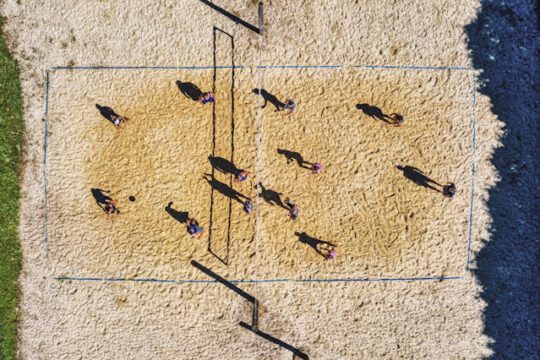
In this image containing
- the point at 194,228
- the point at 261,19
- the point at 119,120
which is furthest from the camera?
the point at 261,19

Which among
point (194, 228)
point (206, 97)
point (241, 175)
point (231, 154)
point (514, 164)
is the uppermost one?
point (206, 97)

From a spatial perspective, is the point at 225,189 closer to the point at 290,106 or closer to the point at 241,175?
the point at 241,175

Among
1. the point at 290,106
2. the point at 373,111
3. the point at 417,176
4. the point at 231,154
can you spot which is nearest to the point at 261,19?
the point at 290,106

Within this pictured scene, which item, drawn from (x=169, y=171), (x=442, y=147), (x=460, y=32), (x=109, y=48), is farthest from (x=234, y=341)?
(x=460, y=32)

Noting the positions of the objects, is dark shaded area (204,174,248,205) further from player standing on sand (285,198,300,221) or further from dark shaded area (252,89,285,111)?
dark shaded area (252,89,285,111)

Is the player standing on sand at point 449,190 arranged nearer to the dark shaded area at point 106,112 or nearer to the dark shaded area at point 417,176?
the dark shaded area at point 417,176

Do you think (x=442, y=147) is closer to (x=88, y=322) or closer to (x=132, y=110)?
(x=132, y=110)

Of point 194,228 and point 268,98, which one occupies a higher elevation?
point 268,98

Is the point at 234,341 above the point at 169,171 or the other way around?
the other way around
